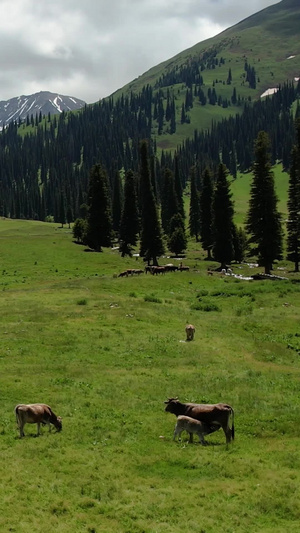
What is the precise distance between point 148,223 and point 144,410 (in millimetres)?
56775

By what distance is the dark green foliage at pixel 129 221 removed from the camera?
82625mm

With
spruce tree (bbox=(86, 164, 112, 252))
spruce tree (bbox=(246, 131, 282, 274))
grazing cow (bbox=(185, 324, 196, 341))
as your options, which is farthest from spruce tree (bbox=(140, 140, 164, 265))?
grazing cow (bbox=(185, 324, 196, 341))

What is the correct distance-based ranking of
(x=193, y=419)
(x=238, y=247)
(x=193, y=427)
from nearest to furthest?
(x=193, y=427)
(x=193, y=419)
(x=238, y=247)

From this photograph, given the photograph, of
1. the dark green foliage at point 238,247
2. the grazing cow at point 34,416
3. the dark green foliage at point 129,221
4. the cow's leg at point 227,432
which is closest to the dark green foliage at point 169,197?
the dark green foliage at point 238,247

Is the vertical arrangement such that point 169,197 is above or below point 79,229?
above

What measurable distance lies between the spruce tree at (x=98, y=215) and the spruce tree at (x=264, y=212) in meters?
26.9

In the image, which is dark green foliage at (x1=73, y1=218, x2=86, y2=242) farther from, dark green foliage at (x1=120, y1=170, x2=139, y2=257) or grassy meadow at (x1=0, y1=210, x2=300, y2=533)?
grassy meadow at (x1=0, y1=210, x2=300, y2=533)

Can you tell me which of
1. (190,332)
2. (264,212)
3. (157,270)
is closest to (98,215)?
(157,270)

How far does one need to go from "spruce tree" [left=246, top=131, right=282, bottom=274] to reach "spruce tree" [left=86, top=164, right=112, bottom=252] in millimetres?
26915

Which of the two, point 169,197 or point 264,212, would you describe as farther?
point 169,197

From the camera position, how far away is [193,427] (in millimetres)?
16312

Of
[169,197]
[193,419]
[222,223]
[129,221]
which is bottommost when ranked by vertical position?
[193,419]

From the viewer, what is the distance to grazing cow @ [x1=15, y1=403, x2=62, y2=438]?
16.4 m

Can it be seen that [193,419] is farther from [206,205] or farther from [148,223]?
[206,205]
